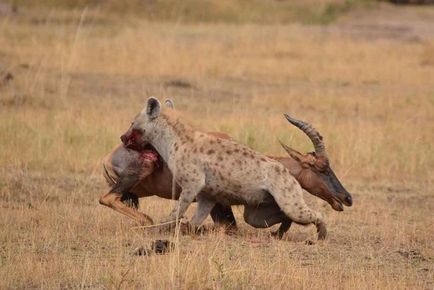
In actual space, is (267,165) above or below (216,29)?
below

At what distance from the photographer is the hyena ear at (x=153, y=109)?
8.62 m

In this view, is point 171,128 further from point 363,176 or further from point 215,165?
point 363,176

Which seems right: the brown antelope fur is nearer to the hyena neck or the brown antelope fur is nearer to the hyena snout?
the hyena neck

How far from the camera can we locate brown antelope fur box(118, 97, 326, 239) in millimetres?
8352

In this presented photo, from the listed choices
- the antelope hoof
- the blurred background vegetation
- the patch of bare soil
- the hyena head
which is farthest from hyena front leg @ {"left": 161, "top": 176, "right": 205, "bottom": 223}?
the blurred background vegetation

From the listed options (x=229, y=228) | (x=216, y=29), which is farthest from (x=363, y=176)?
(x=216, y=29)

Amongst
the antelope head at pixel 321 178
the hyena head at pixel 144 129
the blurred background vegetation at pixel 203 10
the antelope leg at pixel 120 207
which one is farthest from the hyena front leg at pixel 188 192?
the blurred background vegetation at pixel 203 10

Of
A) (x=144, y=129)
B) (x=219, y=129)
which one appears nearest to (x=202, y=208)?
(x=144, y=129)

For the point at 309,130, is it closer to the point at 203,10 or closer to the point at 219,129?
the point at 219,129

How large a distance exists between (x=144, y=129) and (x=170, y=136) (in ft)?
0.73

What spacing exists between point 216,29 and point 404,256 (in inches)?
705

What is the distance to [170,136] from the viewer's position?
28.3ft

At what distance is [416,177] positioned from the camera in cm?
1215

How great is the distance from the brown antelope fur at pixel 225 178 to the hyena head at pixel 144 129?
10 centimetres
